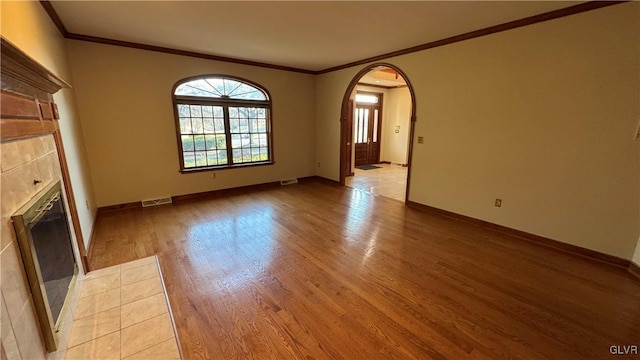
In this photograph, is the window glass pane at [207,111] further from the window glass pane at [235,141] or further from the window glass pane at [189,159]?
the window glass pane at [189,159]

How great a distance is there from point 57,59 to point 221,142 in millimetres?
2534

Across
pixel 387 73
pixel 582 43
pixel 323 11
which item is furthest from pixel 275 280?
pixel 387 73

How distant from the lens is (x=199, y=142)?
490 centimetres

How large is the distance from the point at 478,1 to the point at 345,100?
10.4 ft

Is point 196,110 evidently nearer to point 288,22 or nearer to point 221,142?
point 221,142

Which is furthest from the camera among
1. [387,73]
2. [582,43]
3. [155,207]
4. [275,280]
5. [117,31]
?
[387,73]

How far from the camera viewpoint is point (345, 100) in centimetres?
554

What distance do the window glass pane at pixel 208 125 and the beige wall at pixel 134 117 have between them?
57cm

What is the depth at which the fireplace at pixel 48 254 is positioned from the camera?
137 cm

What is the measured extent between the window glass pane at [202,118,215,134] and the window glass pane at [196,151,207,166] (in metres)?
0.42

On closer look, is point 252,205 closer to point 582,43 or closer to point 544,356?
point 544,356

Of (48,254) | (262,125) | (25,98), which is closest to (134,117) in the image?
(262,125)

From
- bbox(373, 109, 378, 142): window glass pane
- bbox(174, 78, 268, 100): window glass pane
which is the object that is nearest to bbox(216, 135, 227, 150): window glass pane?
bbox(174, 78, 268, 100): window glass pane

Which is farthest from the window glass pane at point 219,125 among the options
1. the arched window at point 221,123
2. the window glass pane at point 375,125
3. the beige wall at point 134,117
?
the window glass pane at point 375,125
